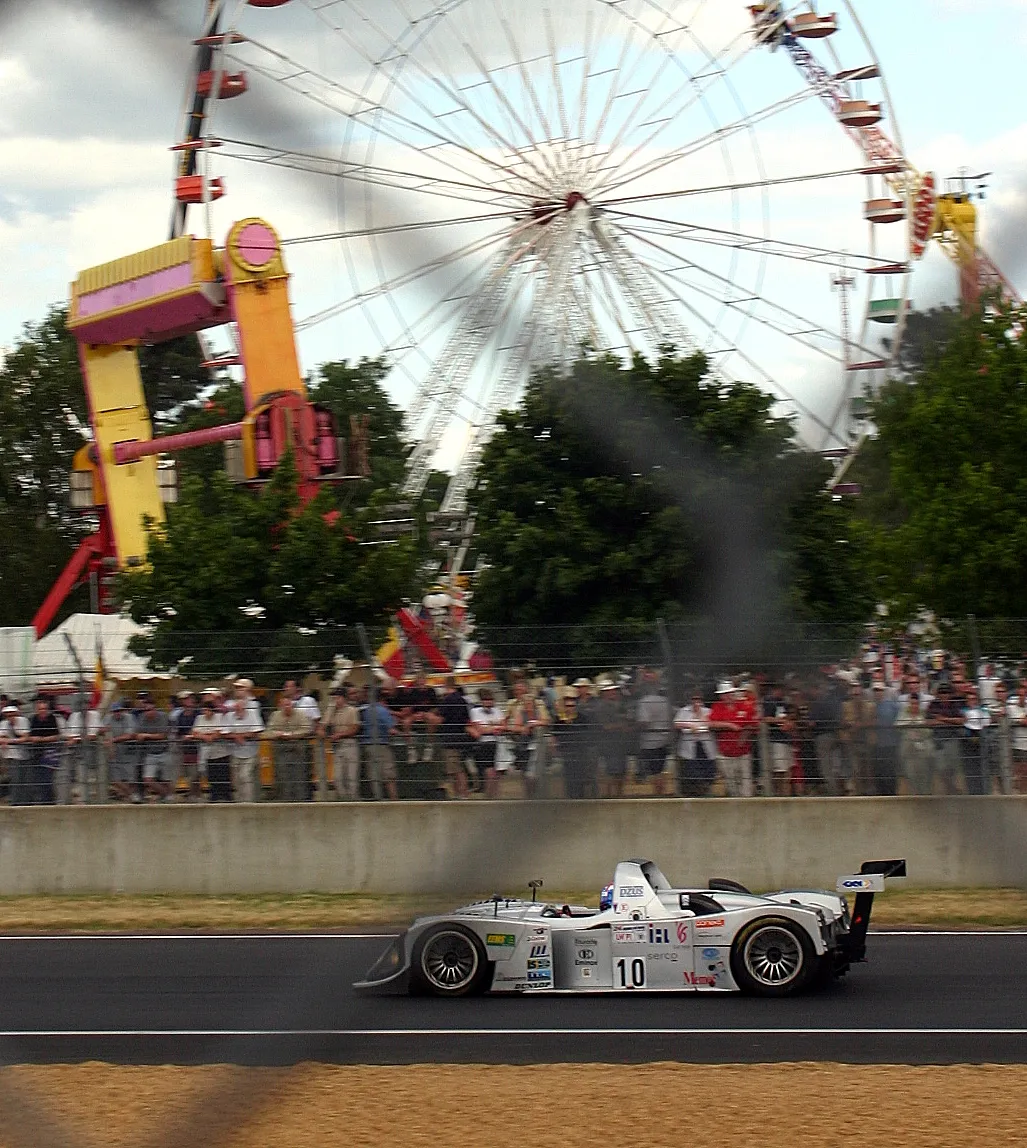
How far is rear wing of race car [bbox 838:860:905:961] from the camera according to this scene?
9.25m

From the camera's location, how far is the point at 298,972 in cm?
1030

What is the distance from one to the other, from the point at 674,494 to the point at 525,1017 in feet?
23.0

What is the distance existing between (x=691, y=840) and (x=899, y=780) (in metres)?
4.29

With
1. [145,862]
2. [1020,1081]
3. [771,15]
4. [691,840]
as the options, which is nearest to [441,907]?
[771,15]

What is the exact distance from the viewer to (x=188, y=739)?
13219 millimetres

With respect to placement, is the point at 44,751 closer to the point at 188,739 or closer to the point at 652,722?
the point at 188,739

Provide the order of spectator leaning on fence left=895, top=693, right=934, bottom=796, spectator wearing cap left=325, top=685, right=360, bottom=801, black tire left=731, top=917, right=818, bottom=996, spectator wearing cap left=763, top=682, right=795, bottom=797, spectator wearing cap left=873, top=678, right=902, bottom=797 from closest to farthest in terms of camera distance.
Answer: spectator wearing cap left=763, top=682, right=795, bottom=797 < spectator wearing cap left=873, top=678, right=902, bottom=797 < spectator leaning on fence left=895, top=693, right=934, bottom=796 < black tire left=731, top=917, right=818, bottom=996 < spectator wearing cap left=325, top=685, right=360, bottom=801

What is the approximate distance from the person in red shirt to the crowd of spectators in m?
0.02

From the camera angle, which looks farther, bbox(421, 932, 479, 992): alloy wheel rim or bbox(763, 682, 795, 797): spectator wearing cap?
bbox(421, 932, 479, 992): alloy wheel rim

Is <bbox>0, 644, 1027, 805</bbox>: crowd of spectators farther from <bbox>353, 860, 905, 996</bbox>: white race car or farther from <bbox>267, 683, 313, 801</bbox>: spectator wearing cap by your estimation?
<bbox>353, 860, 905, 996</bbox>: white race car

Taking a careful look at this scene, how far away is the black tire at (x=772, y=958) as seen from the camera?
923cm

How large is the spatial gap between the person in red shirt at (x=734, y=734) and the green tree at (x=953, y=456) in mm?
754

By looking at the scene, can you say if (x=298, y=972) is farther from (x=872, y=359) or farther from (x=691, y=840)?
(x=872, y=359)

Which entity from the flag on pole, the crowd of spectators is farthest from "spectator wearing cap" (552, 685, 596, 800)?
the flag on pole
